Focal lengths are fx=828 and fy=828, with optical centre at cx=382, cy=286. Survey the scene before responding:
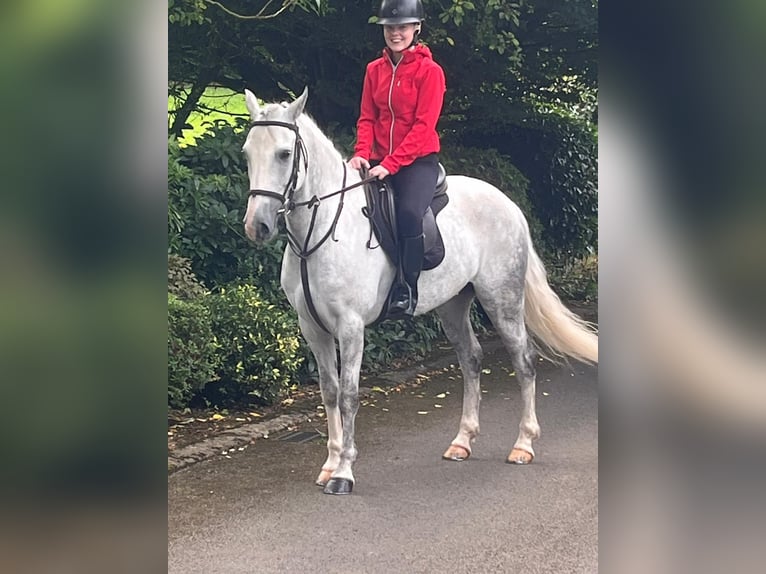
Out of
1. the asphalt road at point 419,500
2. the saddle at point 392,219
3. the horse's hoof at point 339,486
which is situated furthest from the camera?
the saddle at point 392,219

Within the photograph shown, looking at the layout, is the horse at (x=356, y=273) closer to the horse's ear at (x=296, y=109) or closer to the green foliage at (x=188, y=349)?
the horse's ear at (x=296, y=109)

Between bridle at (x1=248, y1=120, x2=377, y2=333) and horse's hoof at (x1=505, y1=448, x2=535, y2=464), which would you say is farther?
horse's hoof at (x1=505, y1=448, x2=535, y2=464)

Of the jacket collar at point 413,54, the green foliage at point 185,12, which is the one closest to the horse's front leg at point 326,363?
the jacket collar at point 413,54

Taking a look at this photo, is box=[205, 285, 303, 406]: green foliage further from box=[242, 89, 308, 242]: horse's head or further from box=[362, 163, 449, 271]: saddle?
box=[242, 89, 308, 242]: horse's head

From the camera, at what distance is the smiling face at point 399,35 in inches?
140

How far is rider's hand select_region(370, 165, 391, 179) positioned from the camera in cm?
388

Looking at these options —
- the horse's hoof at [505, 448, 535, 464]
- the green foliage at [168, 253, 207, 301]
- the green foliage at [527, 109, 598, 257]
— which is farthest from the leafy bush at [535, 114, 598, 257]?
the green foliage at [168, 253, 207, 301]

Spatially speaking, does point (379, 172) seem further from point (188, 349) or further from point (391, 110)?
point (188, 349)

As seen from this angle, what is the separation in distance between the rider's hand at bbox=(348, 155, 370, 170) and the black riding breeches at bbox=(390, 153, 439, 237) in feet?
0.49

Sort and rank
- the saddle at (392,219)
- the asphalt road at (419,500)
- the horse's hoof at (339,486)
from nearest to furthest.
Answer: the asphalt road at (419,500) < the horse's hoof at (339,486) < the saddle at (392,219)

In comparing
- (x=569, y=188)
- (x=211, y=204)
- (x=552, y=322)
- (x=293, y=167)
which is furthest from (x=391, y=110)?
(x=211, y=204)
